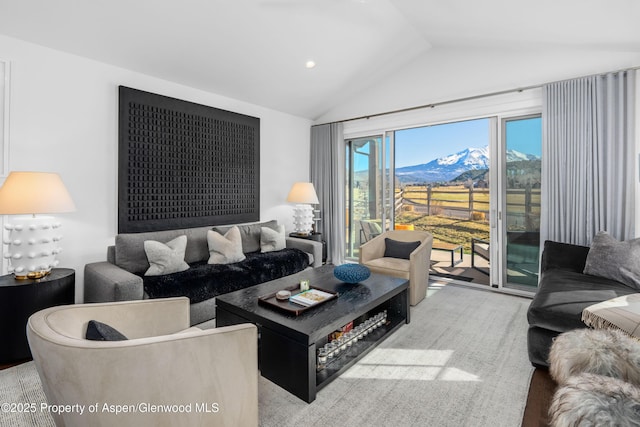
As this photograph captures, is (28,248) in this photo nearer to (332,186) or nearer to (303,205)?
(303,205)

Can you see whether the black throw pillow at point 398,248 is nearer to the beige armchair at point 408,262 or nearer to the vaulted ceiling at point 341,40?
the beige armchair at point 408,262

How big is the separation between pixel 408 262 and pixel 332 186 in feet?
6.80

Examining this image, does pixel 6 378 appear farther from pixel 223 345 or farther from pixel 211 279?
pixel 223 345

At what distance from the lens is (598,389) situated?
1.08m

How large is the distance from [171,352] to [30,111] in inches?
110

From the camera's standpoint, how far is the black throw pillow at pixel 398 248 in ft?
12.2

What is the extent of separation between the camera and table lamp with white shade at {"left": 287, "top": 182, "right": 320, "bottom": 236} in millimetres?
4637

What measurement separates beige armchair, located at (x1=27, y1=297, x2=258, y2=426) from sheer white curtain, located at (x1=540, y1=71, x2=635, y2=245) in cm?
344

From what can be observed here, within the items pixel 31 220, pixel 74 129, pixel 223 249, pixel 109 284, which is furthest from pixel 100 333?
pixel 74 129

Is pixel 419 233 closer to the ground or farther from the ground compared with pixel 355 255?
farther from the ground

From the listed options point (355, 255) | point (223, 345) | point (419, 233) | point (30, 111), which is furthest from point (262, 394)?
point (355, 255)

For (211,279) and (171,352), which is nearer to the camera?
(171,352)

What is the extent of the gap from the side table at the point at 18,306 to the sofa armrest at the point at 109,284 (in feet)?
1.00

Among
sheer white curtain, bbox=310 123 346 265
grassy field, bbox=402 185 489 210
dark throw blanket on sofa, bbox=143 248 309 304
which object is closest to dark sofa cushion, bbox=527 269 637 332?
grassy field, bbox=402 185 489 210
